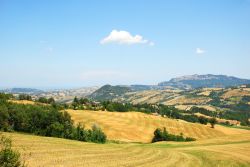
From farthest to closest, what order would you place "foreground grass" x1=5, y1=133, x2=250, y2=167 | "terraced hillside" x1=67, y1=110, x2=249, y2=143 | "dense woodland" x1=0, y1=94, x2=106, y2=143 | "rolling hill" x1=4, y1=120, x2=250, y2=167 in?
"terraced hillside" x1=67, y1=110, x2=249, y2=143 → "dense woodland" x1=0, y1=94, x2=106, y2=143 → "foreground grass" x1=5, y1=133, x2=250, y2=167 → "rolling hill" x1=4, y1=120, x2=250, y2=167

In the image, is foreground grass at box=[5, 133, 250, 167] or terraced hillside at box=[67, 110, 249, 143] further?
terraced hillside at box=[67, 110, 249, 143]

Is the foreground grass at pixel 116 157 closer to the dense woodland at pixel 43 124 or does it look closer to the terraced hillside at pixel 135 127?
the dense woodland at pixel 43 124

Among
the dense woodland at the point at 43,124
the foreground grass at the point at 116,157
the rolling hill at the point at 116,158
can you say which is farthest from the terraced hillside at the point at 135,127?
the rolling hill at the point at 116,158

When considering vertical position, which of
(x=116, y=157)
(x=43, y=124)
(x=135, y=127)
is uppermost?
(x=116, y=157)

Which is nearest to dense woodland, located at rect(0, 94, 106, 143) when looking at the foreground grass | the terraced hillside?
the terraced hillside

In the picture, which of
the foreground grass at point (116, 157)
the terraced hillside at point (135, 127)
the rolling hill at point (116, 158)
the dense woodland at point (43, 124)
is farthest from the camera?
the terraced hillside at point (135, 127)

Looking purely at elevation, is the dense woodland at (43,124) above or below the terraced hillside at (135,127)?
above

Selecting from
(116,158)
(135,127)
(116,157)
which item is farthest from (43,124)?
(116,158)

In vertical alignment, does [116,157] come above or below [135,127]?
above

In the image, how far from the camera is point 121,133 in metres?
140

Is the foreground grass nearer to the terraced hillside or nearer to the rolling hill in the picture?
the rolling hill

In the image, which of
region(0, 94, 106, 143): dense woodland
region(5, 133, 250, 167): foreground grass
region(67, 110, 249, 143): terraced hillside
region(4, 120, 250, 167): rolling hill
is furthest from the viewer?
region(67, 110, 249, 143): terraced hillside

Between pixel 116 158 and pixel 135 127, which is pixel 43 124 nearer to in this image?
pixel 135 127

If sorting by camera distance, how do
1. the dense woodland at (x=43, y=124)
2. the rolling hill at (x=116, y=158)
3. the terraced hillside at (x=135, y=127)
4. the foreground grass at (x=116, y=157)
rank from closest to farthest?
the rolling hill at (x=116, y=158), the foreground grass at (x=116, y=157), the dense woodland at (x=43, y=124), the terraced hillside at (x=135, y=127)
